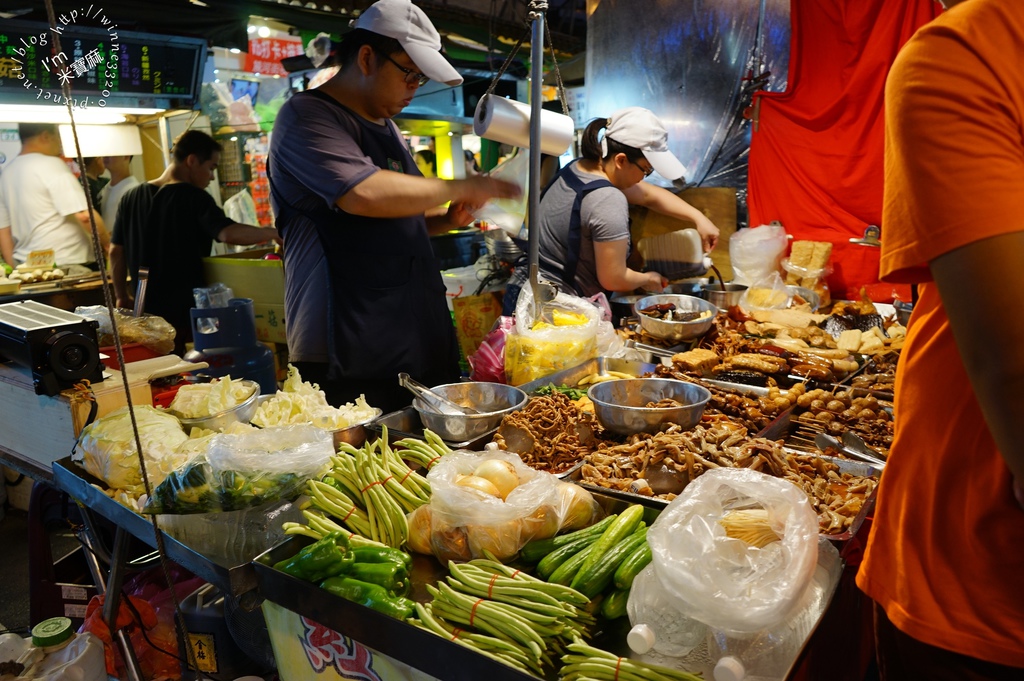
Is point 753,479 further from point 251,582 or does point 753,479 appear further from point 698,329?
point 698,329

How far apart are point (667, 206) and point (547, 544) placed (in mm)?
4074

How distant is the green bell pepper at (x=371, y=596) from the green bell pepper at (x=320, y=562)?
0.08ft

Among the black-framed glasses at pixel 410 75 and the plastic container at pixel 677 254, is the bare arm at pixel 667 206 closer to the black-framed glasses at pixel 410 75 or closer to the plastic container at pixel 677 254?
the plastic container at pixel 677 254

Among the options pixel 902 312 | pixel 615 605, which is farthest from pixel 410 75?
pixel 902 312

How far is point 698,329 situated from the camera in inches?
A: 140

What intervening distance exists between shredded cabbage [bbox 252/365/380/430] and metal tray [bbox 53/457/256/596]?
21.7 inches

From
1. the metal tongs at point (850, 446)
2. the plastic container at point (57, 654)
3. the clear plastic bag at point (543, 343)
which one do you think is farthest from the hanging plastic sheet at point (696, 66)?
the plastic container at point (57, 654)

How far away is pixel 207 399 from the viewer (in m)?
2.38

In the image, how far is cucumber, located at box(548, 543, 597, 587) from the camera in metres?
1.50

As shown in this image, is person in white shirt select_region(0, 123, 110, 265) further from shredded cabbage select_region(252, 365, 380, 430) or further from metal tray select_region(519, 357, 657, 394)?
metal tray select_region(519, 357, 657, 394)

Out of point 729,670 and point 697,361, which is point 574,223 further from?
point 729,670

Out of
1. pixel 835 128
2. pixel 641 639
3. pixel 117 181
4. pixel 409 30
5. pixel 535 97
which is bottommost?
pixel 641 639

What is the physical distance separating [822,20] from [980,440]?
5.77 meters

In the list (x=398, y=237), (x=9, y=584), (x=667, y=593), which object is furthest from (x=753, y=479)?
(x=9, y=584)
